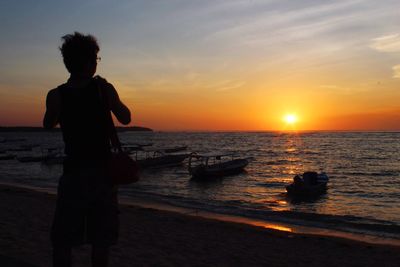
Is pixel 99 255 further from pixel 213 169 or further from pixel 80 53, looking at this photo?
pixel 213 169

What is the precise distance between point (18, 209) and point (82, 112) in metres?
12.5

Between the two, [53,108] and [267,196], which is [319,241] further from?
[267,196]

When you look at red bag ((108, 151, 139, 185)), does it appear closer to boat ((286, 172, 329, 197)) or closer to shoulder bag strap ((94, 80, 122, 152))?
shoulder bag strap ((94, 80, 122, 152))

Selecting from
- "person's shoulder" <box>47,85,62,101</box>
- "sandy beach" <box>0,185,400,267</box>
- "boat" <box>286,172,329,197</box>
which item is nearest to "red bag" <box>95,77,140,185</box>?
"person's shoulder" <box>47,85,62,101</box>

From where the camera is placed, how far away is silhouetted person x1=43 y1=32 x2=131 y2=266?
3.06 metres

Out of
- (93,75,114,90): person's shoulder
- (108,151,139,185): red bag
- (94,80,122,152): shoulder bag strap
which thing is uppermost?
(93,75,114,90): person's shoulder

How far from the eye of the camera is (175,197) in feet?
81.7

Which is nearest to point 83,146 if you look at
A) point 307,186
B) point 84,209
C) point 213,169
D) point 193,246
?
point 84,209

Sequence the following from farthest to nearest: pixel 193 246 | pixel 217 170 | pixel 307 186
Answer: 1. pixel 217 170
2. pixel 307 186
3. pixel 193 246

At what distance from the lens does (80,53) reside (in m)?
3.09

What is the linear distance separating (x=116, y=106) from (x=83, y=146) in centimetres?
38

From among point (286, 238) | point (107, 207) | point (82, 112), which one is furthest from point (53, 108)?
point (286, 238)

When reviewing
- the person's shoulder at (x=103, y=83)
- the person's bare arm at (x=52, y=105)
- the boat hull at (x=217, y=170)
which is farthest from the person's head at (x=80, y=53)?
the boat hull at (x=217, y=170)

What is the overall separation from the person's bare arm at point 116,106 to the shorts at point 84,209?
42 centimetres
